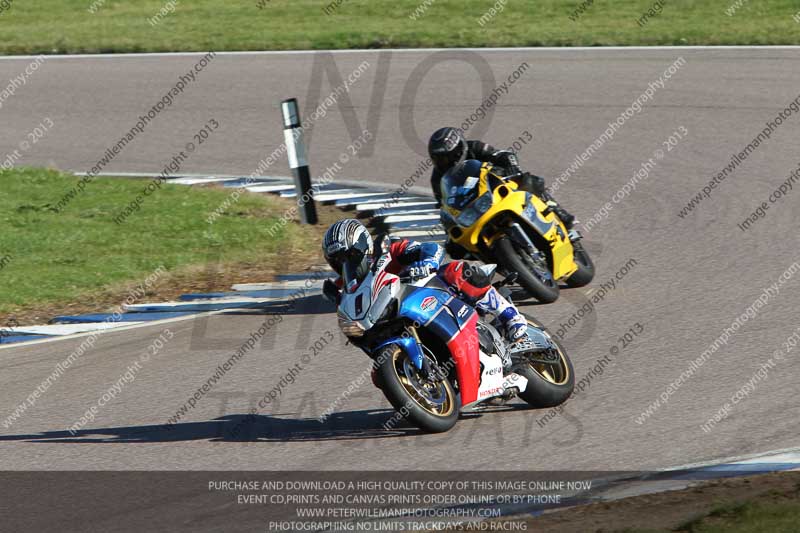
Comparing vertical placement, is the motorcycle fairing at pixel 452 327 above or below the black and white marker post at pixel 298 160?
above

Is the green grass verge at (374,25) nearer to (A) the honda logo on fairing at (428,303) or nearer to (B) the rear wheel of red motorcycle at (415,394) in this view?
(A) the honda logo on fairing at (428,303)

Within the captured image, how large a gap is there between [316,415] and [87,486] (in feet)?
5.95

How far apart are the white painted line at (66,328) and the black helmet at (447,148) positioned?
3250mm

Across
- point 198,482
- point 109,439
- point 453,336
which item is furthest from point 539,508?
point 109,439

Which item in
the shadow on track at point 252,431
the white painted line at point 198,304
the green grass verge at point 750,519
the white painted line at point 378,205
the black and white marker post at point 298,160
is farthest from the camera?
the white painted line at point 378,205

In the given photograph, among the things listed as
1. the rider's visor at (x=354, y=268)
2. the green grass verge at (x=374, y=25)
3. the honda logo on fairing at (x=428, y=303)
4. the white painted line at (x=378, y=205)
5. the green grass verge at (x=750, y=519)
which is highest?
the green grass verge at (x=750, y=519)

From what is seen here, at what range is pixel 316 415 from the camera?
890cm

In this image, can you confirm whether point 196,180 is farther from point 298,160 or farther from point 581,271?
point 581,271

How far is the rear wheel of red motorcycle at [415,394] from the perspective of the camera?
→ 25.3 feet

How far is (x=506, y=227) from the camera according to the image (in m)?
10.9

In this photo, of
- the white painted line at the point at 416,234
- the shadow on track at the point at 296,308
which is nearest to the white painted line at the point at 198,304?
the shadow on track at the point at 296,308

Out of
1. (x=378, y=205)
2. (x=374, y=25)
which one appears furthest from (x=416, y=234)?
(x=374, y=25)

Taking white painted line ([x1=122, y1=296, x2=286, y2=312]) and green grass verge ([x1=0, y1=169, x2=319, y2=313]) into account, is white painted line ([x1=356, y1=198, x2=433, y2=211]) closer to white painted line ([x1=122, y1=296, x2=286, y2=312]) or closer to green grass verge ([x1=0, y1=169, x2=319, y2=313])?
green grass verge ([x1=0, y1=169, x2=319, y2=313])

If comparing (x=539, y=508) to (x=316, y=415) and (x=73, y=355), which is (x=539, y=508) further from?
(x=73, y=355)
